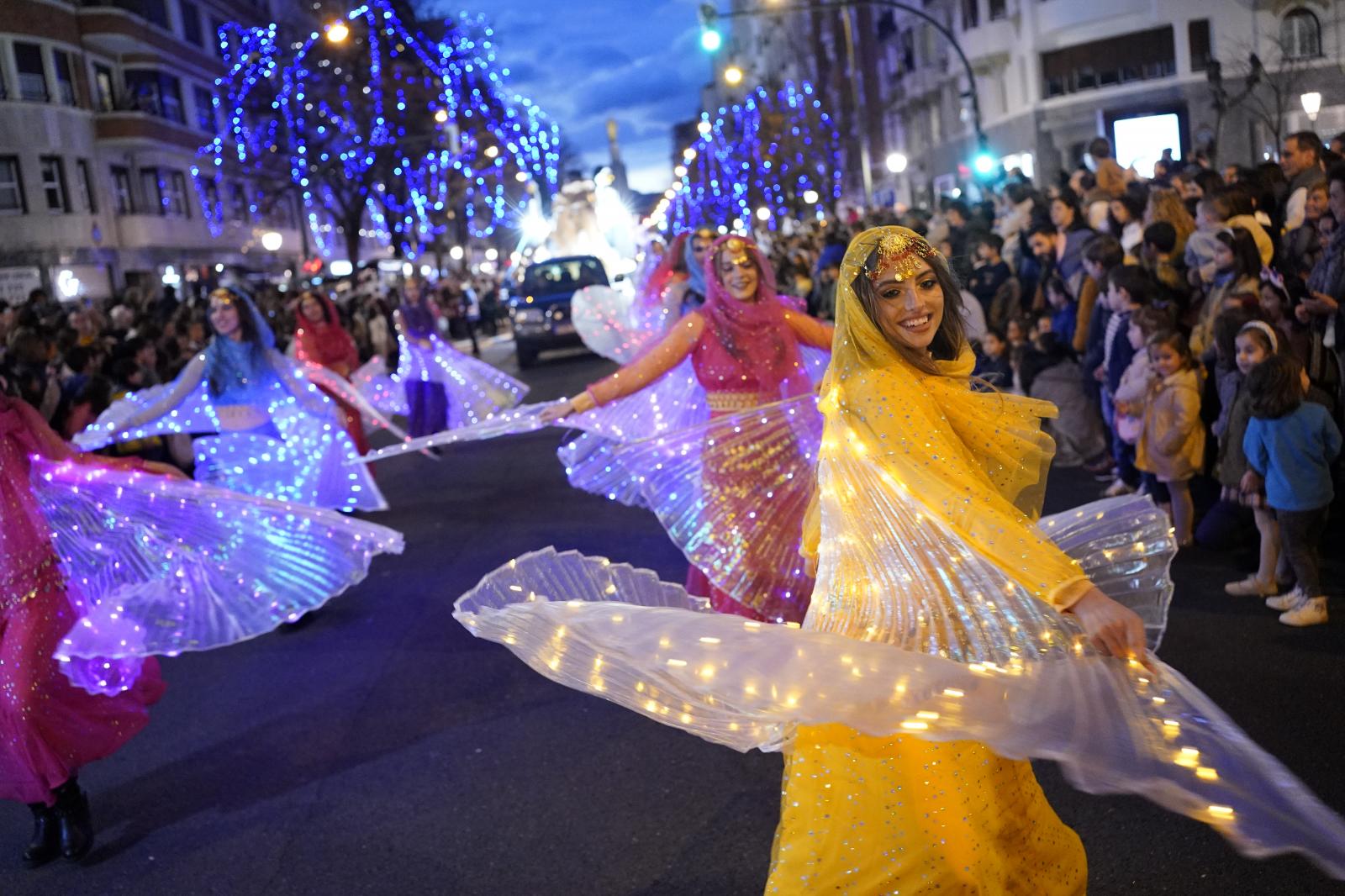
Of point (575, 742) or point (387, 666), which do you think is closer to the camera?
point (575, 742)

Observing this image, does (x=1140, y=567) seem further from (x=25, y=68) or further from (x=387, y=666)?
(x=25, y=68)

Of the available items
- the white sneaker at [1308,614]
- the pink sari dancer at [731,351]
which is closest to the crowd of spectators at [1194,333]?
the white sneaker at [1308,614]

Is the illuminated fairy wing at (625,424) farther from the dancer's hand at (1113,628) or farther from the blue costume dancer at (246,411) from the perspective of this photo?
the dancer's hand at (1113,628)

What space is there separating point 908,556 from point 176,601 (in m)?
3.69

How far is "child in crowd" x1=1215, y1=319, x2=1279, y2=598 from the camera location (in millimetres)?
6449

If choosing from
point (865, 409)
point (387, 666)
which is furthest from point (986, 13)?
point (865, 409)

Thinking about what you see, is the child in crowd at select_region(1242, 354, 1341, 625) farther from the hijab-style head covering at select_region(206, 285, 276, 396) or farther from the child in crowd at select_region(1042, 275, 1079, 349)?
the hijab-style head covering at select_region(206, 285, 276, 396)

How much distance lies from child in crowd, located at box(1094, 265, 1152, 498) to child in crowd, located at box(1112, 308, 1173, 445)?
0.17m

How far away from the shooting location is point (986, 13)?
134 feet

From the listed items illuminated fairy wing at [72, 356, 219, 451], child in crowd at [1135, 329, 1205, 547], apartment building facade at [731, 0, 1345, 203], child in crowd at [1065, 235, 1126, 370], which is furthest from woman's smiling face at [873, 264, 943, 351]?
apartment building facade at [731, 0, 1345, 203]

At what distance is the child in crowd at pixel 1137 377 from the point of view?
8.01m

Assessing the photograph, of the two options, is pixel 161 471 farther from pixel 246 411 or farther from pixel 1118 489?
pixel 1118 489

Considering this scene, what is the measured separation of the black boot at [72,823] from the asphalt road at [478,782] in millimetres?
59

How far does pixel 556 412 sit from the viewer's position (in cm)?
586
